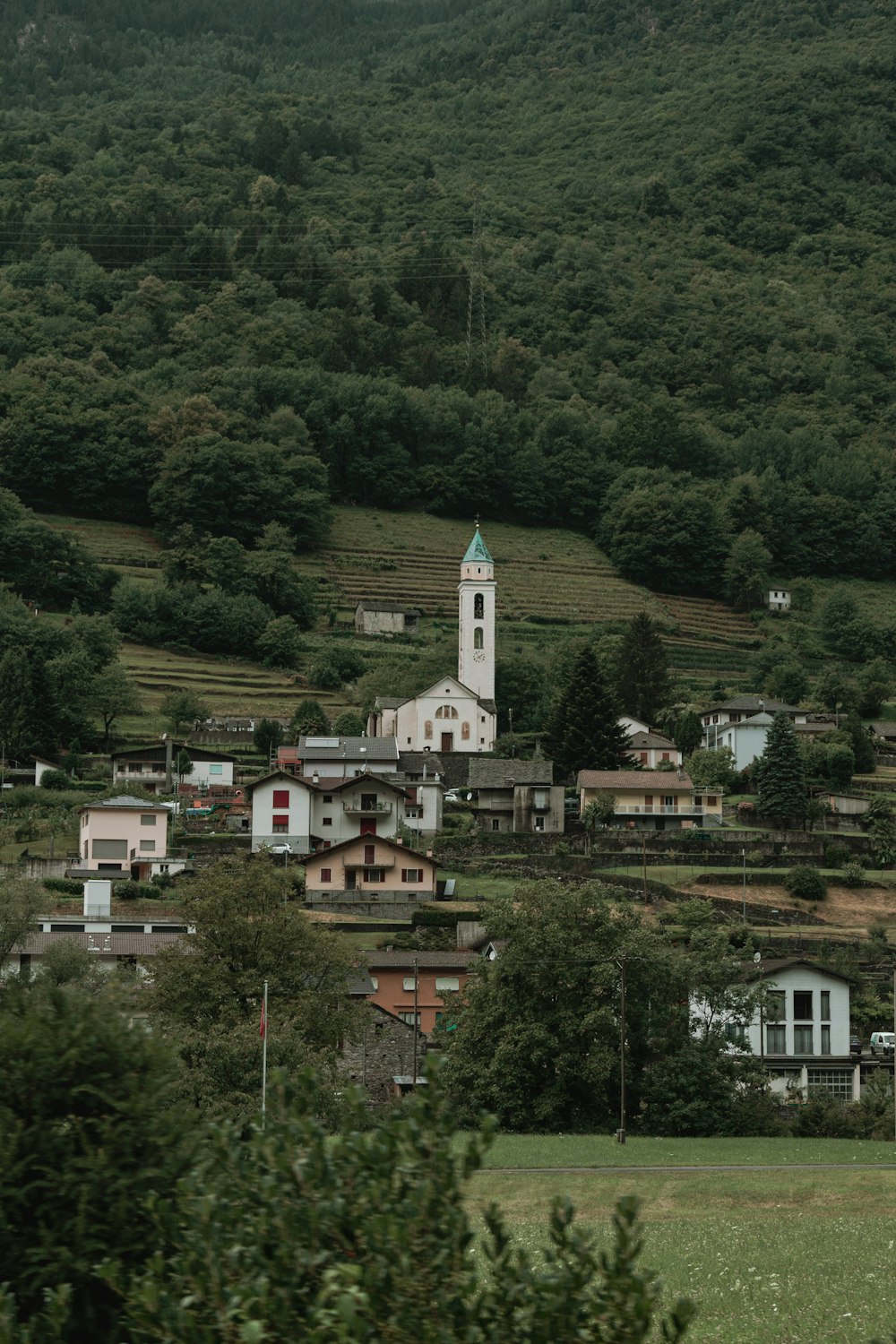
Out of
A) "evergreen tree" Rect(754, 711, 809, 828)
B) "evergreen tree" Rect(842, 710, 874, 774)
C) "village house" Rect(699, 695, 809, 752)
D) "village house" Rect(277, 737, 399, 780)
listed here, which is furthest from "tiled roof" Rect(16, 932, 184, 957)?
"evergreen tree" Rect(842, 710, 874, 774)

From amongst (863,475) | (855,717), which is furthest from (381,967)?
(863,475)

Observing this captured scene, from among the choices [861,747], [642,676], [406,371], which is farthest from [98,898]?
[406,371]

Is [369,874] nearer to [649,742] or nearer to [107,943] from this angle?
[107,943]

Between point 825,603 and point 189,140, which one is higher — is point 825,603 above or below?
below

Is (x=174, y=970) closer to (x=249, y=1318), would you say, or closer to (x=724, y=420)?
(x=249, y=1318)

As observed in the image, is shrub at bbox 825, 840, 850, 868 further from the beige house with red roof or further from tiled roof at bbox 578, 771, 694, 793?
tiled roof at bbox 578, 771, 694, 793
